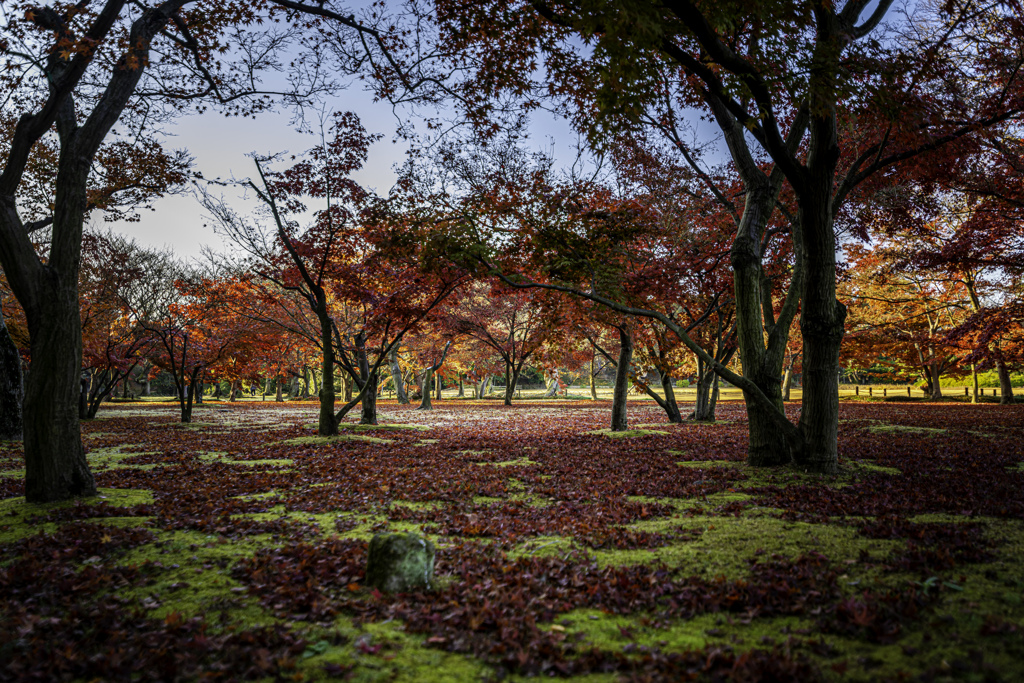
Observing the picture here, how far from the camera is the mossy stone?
3.83 meters

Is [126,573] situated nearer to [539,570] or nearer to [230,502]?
[230,502]

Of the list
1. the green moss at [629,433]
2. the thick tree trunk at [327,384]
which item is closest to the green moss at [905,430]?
the green moss at [629,433]

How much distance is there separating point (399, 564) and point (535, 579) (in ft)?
3.53

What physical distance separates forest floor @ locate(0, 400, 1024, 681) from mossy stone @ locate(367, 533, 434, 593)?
12 centimetres

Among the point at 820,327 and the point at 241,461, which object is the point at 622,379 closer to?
the point at 820,327

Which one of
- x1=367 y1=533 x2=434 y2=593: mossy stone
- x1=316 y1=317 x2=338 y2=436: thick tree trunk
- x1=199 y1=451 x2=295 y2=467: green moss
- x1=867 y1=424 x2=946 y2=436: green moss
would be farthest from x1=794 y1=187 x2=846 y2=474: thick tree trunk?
x1=316 y1=317 x2=338 y2=436: thick tree trunk

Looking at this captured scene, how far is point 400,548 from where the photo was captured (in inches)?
154

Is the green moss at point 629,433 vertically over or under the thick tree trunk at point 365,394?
under

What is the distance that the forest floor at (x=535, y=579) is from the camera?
112 inches

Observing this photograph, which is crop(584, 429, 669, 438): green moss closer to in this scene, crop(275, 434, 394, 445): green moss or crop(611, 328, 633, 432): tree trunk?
crop(611, 328, 633, 432): tree trunk

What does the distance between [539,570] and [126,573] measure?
3.30m

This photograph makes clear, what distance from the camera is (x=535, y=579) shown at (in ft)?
13.2

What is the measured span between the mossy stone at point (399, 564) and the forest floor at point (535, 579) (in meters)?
0.12

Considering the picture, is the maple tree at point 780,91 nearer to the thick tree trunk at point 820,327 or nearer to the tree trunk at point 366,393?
the thick tree trunk at point 820,327
